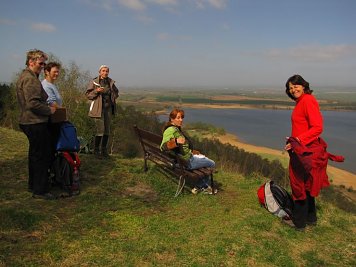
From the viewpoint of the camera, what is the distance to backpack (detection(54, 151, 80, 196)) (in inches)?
208

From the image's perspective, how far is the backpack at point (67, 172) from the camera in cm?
527

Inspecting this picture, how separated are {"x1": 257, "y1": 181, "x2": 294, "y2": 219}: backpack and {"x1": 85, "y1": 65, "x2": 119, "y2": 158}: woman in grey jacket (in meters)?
3.42

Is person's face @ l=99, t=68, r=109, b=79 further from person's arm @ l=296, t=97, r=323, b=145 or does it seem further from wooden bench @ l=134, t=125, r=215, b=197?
person's arm @ l=296, t=97, r=323, b=145

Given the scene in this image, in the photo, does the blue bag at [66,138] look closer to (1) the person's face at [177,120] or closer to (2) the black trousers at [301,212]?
(1) the person's face at [177,120]

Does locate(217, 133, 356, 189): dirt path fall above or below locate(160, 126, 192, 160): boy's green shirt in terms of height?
below

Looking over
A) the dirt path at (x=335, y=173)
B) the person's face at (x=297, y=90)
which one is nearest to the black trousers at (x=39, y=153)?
the person's face at (x=297, y=90)

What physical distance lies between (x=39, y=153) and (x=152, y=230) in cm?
190

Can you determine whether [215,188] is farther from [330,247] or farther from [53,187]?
[53,187]

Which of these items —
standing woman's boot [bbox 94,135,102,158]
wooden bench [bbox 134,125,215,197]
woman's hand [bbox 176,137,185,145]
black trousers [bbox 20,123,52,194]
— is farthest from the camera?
standing woman's boot [bbox 94,135,102,158]

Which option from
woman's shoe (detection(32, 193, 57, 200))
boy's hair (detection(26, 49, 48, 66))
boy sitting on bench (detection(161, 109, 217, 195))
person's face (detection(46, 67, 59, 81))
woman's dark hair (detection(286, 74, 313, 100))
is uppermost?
boy's hair (detection(26, 49, 48, 66))

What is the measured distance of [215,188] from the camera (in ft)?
20.6

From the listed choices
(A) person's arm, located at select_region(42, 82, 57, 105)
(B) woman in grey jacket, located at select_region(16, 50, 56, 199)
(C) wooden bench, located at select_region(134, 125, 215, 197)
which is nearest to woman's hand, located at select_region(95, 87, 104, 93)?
(C) wooden bench, located at select_region(134, 125, 215, 197)

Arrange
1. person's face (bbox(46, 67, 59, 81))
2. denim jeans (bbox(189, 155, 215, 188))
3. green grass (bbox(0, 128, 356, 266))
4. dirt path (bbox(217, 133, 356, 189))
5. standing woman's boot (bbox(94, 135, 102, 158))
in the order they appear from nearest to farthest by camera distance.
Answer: green grass (bbox(0, 128, 356, 266)), person's face (bbox(46, 67, 59, 81)), denim jeans (bbox(189, 155, 215, 188)), standing woman's boot (bbox(94, 135, 102, 158)), dirt path (bbox(217, 133, 356, 189))

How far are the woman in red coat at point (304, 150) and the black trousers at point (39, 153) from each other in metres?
3.24
